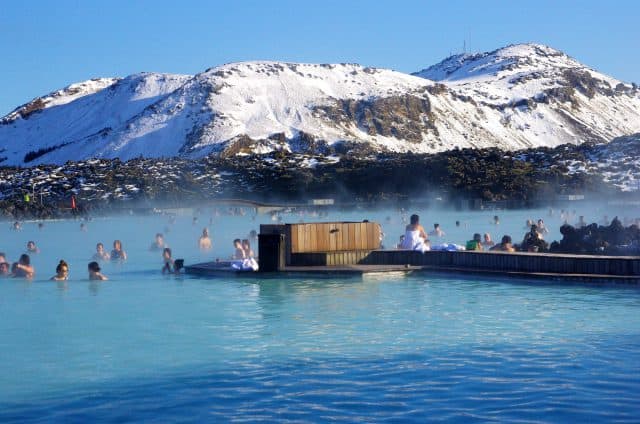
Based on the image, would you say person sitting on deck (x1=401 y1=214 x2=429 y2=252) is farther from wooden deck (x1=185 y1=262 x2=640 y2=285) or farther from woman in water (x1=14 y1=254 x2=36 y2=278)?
woman in water (x1=14 y1=254 x2=36 y2=278)

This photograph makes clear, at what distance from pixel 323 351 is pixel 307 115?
139 meters

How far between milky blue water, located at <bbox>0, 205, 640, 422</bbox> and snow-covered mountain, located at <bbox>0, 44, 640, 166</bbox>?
11503 centimetres

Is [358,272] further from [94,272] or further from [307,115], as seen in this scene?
[307,115]

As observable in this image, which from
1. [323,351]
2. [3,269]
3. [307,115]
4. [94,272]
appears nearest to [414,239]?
[94,272]

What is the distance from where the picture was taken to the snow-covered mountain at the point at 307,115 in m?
143

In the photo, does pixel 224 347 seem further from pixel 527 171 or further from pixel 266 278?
pixel 527 171

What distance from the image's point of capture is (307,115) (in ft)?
491

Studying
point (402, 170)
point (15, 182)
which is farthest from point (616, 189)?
point (15, 182)

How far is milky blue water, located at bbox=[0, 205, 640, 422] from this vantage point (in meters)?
8.90

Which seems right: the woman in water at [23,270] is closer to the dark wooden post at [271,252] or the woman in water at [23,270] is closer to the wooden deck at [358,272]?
the wooden deck at [358,272]

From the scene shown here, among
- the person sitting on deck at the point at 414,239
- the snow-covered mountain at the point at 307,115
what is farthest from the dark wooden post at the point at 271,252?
the snow-covered mountain at the point at 307,115

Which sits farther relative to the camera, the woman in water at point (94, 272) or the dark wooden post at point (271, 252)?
the woman in water at point (94, 272)

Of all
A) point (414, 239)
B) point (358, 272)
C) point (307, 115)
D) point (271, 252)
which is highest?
point (307, 115)

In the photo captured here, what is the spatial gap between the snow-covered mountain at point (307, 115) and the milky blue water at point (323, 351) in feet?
377
